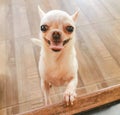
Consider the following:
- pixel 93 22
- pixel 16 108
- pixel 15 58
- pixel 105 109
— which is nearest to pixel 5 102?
pixel 16 108

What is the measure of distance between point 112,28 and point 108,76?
542 millimetres

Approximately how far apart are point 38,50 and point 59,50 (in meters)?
0.82

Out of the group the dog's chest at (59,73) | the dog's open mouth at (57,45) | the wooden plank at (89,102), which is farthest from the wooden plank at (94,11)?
the wooden plank at (89,102)

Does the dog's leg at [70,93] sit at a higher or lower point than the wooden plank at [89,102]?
lower

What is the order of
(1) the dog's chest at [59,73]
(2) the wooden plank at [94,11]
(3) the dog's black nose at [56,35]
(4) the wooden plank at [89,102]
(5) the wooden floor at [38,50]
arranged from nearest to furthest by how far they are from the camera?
(4) the wooden plank at [89,102], (3) the dog's black nose at [56,35], (1) the dog's chest at [59,73], (5) the wooden floor at [38,50], (2) the wooden plank at [94,11]

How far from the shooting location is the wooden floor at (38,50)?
1424 millimetres

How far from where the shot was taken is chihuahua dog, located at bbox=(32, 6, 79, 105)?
2.91ft

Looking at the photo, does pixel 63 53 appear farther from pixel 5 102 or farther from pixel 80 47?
pixel 80 47

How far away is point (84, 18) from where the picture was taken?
6.78 feet

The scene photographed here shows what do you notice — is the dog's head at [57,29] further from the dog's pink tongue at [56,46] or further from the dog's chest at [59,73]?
the dog's chest at [59,73]

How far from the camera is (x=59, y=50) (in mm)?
927

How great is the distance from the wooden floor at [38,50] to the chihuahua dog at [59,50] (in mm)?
184

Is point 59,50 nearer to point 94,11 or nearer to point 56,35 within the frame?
point 56,35

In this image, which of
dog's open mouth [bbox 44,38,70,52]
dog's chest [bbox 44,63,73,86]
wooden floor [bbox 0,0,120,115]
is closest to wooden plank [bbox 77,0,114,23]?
wooden floor [bbox 0,0,120,115]
